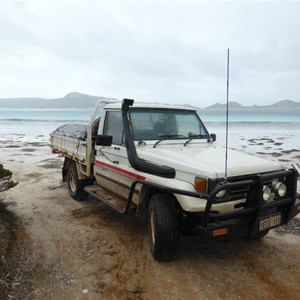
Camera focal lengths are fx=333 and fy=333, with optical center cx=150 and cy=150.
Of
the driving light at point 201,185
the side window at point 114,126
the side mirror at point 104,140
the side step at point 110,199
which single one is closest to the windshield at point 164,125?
the side window at point 114,126

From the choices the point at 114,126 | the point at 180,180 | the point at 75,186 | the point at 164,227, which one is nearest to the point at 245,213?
the point at 180,180

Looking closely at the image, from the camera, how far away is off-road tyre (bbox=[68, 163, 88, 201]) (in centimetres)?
754

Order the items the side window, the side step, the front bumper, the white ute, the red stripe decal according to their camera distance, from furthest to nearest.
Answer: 1. the side window
2. the side step
3. the red stripe decal
4. the white ute
5. the front bumper

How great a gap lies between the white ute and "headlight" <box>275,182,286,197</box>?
0.5 inches

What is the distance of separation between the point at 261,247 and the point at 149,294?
7.21 ft

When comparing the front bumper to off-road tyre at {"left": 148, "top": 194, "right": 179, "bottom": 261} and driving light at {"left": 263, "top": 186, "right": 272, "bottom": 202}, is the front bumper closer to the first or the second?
driving light at {"left": 263, "top": 186, "right": 272, "bottom": 202}

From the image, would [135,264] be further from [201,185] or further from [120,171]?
[120,171]

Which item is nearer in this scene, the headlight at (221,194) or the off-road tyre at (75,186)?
the headlight at (221,194)

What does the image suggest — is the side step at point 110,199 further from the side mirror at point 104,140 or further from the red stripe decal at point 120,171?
the side mirror at point 104,140

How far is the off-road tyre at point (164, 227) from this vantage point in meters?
4.37

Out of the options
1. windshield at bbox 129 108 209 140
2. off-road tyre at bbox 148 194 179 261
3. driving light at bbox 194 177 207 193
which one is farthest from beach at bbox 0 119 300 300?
windshield at bbox 129 108 209 140

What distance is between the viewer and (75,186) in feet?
25.4

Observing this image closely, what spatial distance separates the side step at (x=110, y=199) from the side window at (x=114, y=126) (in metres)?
1.00

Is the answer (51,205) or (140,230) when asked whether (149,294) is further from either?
→ (51,205)
